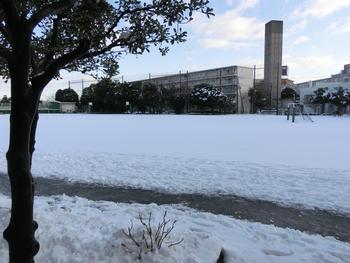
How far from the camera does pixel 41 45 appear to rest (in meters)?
4.24

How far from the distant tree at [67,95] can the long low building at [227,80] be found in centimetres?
1865

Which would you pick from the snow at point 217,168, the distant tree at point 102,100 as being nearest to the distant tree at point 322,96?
the distant tree at point 102,100

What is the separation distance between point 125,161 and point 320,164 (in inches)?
203

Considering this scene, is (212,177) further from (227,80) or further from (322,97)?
(227,80)

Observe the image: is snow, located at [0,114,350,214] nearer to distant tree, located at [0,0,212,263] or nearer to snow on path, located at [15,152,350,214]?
snow on path, located at [15,152,350,214]

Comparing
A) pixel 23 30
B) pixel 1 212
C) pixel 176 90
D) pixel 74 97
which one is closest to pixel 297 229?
pixel 1 212

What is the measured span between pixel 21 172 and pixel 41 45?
1.97 m

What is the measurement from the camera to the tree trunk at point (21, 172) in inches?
105

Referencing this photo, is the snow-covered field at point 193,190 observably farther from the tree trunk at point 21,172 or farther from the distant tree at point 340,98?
the distant tree at point 340,98

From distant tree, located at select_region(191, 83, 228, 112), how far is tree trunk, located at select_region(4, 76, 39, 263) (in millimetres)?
68533

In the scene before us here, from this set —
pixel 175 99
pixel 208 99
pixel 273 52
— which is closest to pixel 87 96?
pixel 175 99

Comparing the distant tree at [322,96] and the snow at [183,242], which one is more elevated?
the distant tree at [322,96]

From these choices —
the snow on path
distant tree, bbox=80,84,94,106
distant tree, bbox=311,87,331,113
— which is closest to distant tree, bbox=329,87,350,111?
distant tree, bbox=311,87,331,113

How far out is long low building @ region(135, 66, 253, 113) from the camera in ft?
294
